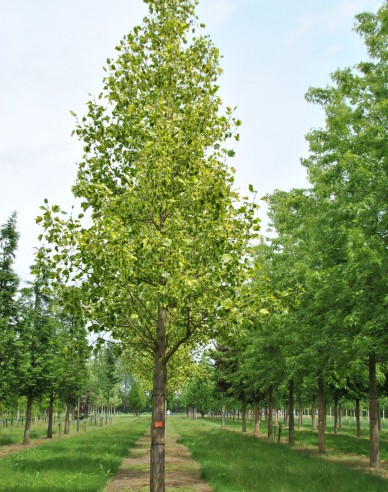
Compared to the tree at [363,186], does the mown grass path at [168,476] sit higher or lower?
lower

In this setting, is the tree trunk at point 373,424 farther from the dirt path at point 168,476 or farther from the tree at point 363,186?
the dirt path at point 168,476

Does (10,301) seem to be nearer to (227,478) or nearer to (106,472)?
(106,472)

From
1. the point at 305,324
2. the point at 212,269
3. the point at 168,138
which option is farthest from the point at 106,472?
the point at 168,138

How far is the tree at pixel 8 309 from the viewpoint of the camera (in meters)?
31.0

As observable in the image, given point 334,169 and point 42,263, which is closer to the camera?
point 42,263

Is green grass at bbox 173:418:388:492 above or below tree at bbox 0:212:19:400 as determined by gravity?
below

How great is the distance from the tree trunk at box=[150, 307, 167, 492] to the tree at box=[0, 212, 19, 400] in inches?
917

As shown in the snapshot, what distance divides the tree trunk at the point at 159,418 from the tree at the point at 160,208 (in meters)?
0.02

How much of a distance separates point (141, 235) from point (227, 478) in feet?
30.4

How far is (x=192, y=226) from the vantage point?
9484 millimetres

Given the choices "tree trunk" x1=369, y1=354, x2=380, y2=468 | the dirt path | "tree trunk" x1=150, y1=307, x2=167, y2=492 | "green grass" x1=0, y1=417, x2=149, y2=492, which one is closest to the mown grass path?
the dirt path

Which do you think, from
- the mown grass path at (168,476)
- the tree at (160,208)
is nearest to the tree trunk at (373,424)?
the mown grass path at (168,476)

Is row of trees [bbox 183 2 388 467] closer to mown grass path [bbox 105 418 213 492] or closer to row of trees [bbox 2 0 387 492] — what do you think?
row of trees [bbox 2 0 387 492]

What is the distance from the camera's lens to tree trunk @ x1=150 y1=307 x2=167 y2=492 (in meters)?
9.42
